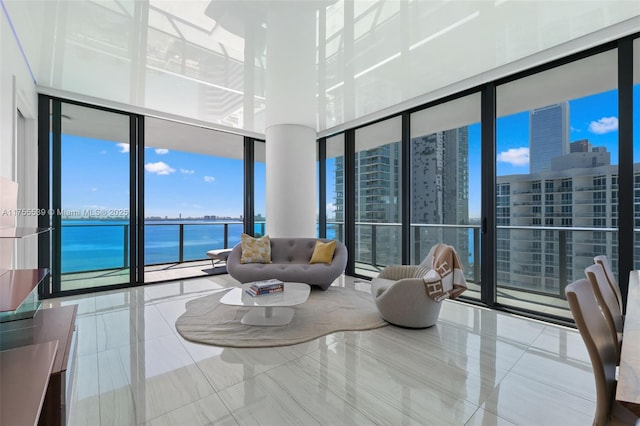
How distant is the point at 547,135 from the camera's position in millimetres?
3330

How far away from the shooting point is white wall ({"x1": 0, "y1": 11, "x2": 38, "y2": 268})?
2.59m

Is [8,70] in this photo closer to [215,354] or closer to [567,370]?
[215,354]

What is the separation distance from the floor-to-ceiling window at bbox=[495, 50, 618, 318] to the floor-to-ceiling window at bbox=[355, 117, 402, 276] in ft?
5.04

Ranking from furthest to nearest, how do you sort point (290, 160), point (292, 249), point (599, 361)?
point (290, 160) < point (292, 249) < point (599, 361)

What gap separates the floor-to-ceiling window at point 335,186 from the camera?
5.65 meters

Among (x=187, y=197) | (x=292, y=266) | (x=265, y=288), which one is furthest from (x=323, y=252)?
(x=187, y=197)

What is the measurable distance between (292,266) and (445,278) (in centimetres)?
213

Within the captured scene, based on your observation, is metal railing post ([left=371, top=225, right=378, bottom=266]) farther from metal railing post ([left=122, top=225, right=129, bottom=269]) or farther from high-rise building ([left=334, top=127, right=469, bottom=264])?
metal railing post ([left=122, top=225, right=129, bottom=269])

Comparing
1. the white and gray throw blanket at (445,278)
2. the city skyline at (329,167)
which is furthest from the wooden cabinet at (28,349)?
the city skyline at (329,167)

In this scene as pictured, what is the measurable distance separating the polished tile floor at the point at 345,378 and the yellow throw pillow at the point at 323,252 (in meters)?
1.66

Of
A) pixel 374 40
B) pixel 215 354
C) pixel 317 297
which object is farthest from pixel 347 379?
pixel 374 40

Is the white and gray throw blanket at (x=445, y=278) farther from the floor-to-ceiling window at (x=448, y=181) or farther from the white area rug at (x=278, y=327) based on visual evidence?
the floor-to-ceiling window at (x=448, y=181)

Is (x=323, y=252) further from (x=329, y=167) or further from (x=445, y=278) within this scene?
(x=329, y=167)

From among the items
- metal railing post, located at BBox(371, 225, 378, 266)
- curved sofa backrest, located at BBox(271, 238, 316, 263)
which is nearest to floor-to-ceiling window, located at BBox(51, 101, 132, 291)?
curved sofa backrest, located at BBox(271, 238, 316, 263)
